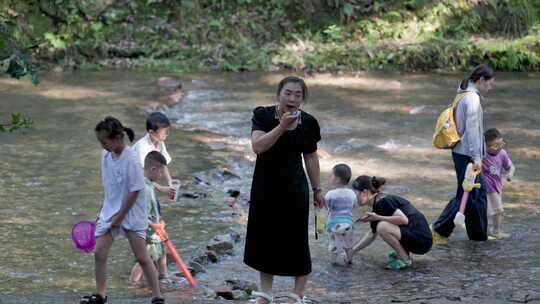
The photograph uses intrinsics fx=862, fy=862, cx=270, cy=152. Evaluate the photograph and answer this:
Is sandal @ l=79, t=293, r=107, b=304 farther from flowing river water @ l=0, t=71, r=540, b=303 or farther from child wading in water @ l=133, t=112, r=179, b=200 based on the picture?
child wading in water @ l=133, t=112, r=179, b=200

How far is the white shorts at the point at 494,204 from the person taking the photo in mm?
8883

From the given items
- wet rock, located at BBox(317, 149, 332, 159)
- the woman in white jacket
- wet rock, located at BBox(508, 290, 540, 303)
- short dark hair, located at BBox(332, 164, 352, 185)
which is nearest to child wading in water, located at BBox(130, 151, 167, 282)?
short dark hair, located at BBox(332, 164, 352, 185)

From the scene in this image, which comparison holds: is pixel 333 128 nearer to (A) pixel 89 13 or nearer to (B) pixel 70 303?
(B) pixel 70 303

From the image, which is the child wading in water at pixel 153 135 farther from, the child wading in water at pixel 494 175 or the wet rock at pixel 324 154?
the wet rock at pixel 324 154

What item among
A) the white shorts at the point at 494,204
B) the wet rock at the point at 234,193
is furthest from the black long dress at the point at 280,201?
the wet rock at the point at 234,193

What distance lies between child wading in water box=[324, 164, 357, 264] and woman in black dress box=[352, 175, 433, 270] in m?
0.13

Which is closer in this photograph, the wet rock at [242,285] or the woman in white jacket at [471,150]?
the wet rock at [242,285]

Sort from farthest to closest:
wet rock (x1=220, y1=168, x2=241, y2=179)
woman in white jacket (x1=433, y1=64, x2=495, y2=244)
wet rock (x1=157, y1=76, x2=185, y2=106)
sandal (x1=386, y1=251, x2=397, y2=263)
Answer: wet rock (x1=157, y1=76, x2=185, y2=106)
wet rock (x1=220, y1=168, x2=241, y2=179)
woman in white jacket (x1=433, y1=64, x2=495, y2=244)
sandal (x1=386, y1=251, x2=397, y2=263)

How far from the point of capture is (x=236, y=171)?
11.9m

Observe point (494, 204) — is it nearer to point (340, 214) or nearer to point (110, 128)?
point (340, 214)

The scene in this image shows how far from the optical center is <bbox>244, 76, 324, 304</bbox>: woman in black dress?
5.91m

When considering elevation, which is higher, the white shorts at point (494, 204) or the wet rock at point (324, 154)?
the wet rock at point (324, 154)

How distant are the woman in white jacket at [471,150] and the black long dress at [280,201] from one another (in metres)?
2.85

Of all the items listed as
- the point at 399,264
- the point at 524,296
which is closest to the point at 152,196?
A: the point at 399,264
